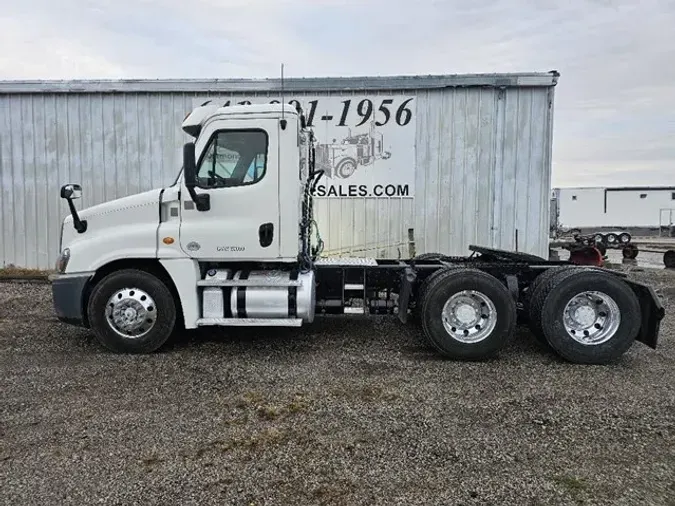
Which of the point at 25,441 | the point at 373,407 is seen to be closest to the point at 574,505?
the point at 373,407

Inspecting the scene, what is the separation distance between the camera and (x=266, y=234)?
593 centimetres

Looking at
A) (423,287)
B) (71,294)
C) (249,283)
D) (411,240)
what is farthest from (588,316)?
(71,294)

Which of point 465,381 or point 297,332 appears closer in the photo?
point 465,381

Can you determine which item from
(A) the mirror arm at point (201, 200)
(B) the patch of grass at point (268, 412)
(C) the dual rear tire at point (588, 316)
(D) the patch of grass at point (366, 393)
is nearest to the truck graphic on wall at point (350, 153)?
(A) the mirror arm at point (201, 200)

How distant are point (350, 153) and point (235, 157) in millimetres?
4772

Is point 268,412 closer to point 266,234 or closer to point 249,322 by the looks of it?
point 249,322

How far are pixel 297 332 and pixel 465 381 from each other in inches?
106

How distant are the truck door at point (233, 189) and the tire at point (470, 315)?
1993 millimetres

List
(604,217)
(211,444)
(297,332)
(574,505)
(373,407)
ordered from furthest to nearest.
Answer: (604,217)
(297,332)
(373,407)
(211,444)
(574,505)

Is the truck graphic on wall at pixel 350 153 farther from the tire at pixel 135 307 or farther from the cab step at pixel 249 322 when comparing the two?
the tire at pixel 135 307

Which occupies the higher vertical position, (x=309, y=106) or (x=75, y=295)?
(x=309, y=106)

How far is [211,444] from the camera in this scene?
3.73 metres

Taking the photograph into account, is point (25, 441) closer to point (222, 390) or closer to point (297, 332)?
point (222, 390)

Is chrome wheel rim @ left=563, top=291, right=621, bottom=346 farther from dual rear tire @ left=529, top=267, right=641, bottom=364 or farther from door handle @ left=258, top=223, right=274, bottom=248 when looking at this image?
door handle @ left=258, top=223, right=274, bottom=248
